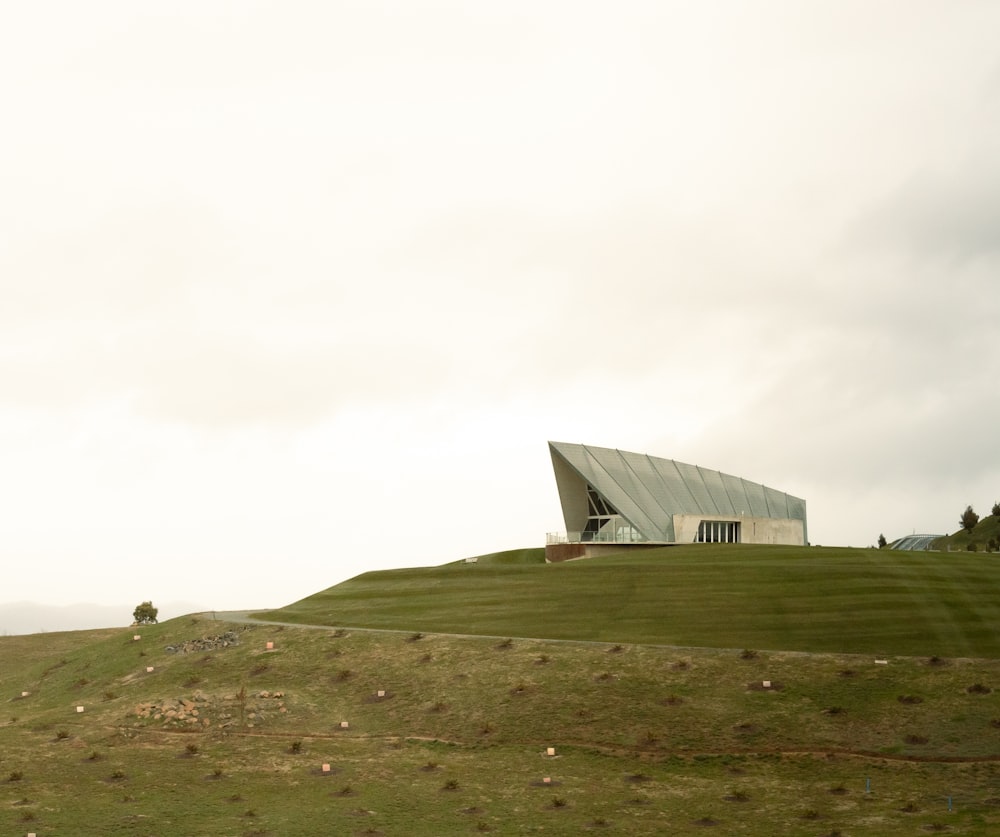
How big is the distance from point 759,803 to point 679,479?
62039 mm

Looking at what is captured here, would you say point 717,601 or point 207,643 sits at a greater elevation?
point 717,601

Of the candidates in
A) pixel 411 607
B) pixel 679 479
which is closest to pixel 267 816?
pixel 411 607

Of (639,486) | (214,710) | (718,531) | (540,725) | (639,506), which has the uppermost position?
(639,486)

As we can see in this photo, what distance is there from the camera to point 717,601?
173 ft

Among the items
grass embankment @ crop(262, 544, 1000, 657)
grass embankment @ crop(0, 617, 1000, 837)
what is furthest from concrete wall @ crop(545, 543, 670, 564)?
grass embankment @ crop(0, 617, 1000, 837)

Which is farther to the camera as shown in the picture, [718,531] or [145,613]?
[718,531]

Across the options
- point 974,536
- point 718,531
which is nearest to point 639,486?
point 718,531

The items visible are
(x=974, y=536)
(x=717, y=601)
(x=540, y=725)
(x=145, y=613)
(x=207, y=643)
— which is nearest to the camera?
(x=540, y=725)

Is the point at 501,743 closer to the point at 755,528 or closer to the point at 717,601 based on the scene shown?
the point at 717,601

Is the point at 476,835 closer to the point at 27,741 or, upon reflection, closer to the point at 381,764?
the point at 381,764

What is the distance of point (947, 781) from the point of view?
110 ft

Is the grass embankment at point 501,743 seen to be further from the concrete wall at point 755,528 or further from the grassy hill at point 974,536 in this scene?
the grassy hill at point 974,536

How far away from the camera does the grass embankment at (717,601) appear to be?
1847 inches

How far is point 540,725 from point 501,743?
74.0 inches
